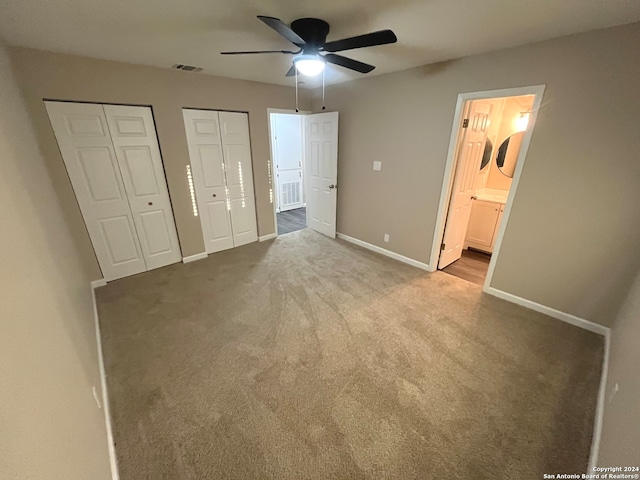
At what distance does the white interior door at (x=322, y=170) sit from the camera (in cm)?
402

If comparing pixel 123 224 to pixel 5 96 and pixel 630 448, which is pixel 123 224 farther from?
pixel 630 448

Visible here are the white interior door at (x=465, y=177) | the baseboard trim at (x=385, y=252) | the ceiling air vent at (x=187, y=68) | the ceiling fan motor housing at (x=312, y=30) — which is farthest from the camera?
the baseboard trim at (x=385, y=252)

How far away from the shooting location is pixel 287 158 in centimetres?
591

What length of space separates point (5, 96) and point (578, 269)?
182 inches

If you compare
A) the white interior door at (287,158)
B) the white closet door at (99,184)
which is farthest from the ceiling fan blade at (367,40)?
the white interior door at (287,158)

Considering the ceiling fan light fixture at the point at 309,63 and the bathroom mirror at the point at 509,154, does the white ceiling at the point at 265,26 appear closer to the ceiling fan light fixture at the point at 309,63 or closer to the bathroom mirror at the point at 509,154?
the ceiling fan light fixture at the point at 309,63

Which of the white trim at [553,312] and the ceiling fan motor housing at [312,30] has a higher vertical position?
the ceiling fan motor housing at [312,30]

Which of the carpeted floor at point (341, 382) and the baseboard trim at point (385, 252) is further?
the baseboard trim at point (385, 252)

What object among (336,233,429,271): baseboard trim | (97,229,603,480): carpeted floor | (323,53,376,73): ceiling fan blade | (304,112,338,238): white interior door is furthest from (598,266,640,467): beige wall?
(304,112,338,238): white interior door

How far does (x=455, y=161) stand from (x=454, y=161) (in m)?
0.03

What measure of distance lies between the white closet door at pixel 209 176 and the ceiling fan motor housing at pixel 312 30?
1975 millimetres

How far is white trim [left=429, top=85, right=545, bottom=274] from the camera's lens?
230 centimetres

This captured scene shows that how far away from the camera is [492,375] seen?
6.35ft

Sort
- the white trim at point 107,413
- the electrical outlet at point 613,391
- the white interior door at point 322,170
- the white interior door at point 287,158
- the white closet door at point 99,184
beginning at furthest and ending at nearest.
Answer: the white interior door at point 287,158, the white interior door at point 322,170, the white closet door at point 99,184, the electrical outlet at point 613,391, the white trim at point 107,413
